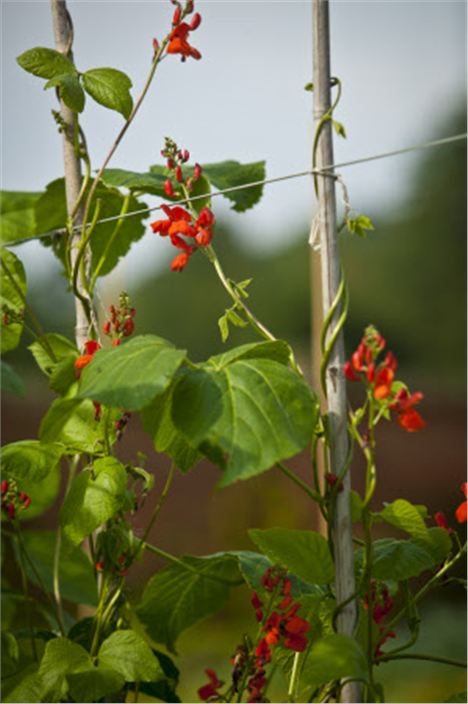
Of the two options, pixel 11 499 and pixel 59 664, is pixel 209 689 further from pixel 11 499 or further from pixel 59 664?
pixel 11 499

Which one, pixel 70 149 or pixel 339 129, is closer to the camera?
pixel 339 129

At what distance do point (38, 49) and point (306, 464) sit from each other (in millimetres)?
3516

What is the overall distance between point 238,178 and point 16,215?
376 millimetres

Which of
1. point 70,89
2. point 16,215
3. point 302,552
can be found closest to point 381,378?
point 302,552

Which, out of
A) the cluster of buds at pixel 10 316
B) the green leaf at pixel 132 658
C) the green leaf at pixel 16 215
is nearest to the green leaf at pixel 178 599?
the green leaf at pixel 132 658

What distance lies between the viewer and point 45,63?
112 centimetres

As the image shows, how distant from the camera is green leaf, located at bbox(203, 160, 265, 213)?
4.16 feet

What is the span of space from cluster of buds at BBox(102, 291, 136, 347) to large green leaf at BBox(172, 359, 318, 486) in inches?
8.1

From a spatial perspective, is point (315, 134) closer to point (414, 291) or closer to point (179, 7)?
point (179, 7)

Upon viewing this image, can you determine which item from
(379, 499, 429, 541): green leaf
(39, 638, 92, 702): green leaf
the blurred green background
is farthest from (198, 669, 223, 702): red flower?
the blurred green background

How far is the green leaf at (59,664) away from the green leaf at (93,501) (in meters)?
0.14

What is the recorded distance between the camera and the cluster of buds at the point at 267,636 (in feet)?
3.02

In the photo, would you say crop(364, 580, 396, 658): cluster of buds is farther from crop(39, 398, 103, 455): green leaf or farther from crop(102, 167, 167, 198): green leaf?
crop(102, 167, 167, 198): green leaf

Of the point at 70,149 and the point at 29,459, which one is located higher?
the point at 70,149
